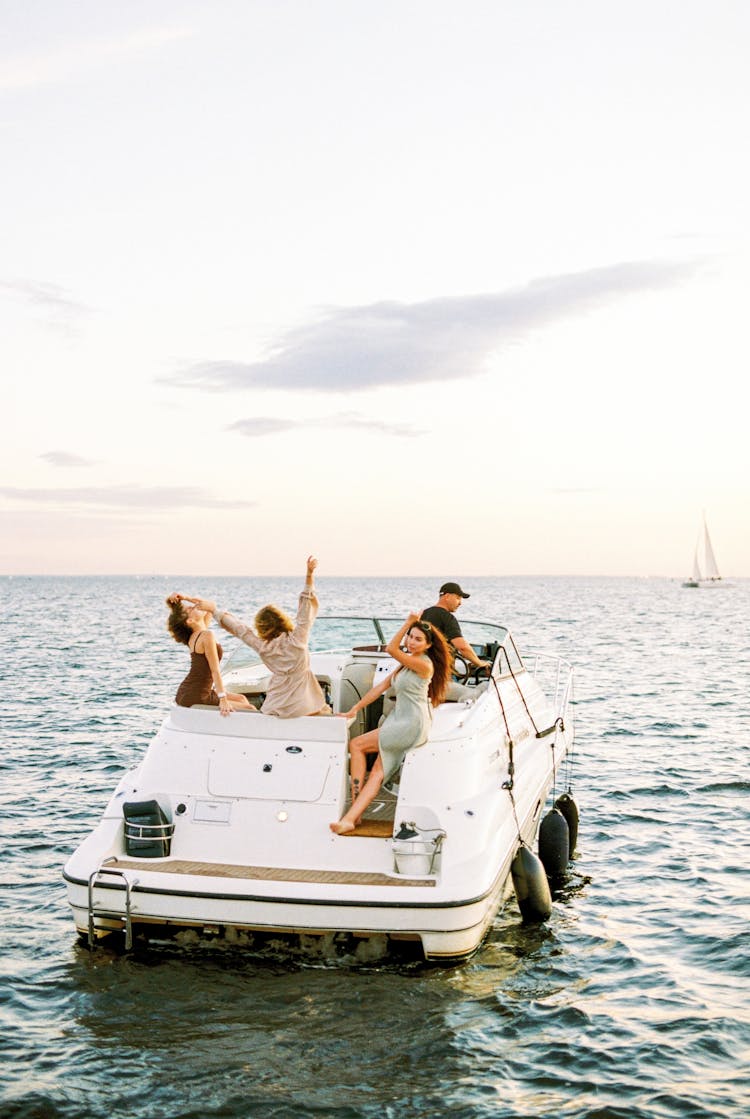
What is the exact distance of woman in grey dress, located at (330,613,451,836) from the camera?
28.8 ft

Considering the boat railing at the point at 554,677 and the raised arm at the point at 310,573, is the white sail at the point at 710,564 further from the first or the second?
the raised arm at the point at 310,573

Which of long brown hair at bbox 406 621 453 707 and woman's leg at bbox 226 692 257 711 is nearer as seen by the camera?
long brown hair at bbox 406 621 453 707

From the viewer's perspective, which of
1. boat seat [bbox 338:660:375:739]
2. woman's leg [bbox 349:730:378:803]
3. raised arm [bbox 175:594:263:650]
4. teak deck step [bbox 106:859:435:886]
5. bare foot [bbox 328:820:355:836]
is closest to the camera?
teak deck step [bbox 106:859:435:886]

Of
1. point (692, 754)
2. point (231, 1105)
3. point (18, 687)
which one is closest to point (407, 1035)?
point (231, 1105)

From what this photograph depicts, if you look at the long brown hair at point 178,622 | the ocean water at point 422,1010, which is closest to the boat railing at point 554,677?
the ocean water at point 422,1010

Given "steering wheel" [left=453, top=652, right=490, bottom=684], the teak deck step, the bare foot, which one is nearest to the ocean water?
the teak deck step

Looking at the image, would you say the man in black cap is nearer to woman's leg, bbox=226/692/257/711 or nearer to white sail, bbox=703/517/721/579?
woman's leg, bbox=226/692/257/711

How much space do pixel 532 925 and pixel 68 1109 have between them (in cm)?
453

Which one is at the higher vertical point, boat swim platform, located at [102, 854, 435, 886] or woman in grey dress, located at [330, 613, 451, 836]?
woman in grey dress, located at [330, 613, 451, 836]

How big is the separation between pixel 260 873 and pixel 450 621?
12.1 feet

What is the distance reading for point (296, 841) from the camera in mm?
8375

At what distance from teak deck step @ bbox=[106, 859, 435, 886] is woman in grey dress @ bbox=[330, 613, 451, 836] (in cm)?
80

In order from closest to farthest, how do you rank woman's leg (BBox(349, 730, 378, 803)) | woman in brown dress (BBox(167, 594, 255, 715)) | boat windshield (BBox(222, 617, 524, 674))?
woman's leg (BBox(349, 730, 378, 803))
woman in brown dress (BBox(167, 594, 255, 715))
boat windshield (BBox(222, 617, 524, 674))

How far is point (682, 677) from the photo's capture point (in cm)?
3353
